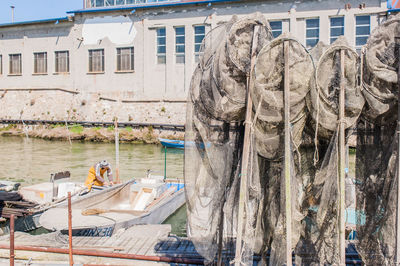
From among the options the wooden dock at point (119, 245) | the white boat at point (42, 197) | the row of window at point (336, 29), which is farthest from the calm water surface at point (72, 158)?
the row of window at point (336, 29)

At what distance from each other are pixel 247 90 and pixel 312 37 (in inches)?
961

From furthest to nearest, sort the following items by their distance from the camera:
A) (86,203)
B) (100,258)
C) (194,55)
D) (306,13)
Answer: (194,55), (306,13), (86,203), (100,258)

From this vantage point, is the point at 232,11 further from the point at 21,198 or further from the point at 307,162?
the point at 307,162

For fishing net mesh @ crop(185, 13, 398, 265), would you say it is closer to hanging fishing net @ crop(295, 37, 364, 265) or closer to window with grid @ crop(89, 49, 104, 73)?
hanging fishing net @ crop(295, 37, 364, 265)

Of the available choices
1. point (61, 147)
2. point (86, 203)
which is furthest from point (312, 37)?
point (86, 203)

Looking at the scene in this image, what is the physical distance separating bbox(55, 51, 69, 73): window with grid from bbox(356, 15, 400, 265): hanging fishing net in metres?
32.5

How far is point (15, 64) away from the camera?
3659cm

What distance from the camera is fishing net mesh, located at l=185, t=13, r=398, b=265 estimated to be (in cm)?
468

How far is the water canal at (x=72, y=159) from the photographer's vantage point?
781 inches

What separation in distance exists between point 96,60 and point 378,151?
100 feet

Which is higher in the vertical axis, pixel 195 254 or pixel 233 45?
pixel 233 45

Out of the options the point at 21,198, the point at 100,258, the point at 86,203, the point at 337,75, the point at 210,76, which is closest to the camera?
the point at 337,75

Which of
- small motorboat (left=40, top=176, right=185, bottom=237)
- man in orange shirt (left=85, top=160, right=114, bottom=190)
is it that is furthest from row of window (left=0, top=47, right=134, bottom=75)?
man in orange shirt (left=85, top=160, right=114, bottom=190)

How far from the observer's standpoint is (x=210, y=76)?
511cm
